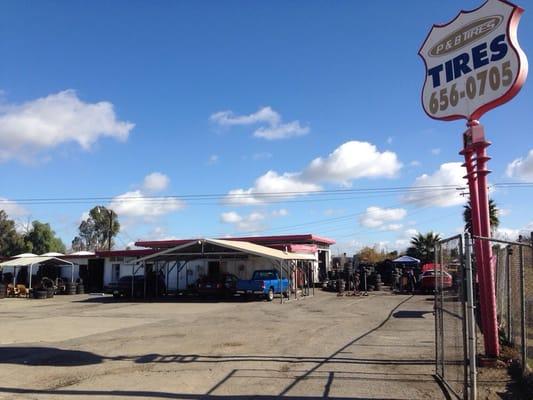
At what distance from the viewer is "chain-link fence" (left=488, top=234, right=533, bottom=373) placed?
8188 mm

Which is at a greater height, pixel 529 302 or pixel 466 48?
pixel 466 48

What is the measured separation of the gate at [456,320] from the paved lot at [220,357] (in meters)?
0.37

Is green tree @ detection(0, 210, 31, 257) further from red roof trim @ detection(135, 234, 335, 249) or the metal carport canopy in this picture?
the metal carport canopy

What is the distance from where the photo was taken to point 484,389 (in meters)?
7.82

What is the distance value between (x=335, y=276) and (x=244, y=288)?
45.4ft

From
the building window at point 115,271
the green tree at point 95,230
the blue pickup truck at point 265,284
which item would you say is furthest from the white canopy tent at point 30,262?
the green tree at point 95,230

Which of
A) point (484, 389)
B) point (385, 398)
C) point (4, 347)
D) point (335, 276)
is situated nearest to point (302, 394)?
point (385, 398)

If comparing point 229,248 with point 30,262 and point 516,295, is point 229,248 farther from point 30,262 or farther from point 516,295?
point 516,295

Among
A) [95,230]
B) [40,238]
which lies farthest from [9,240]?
[95,230]

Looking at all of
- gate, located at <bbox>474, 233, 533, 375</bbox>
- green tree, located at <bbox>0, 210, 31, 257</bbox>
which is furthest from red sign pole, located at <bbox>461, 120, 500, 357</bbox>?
green tree, located at <bbox>0, 210, 31, 257</bbox>

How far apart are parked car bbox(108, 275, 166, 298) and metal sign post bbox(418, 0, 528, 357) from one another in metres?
26.0

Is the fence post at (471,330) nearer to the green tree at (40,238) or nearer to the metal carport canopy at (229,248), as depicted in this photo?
the metal carport canopy at (229,248)

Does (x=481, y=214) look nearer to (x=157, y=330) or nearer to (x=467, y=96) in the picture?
(x=467, y=96)

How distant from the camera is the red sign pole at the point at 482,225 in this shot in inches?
378
